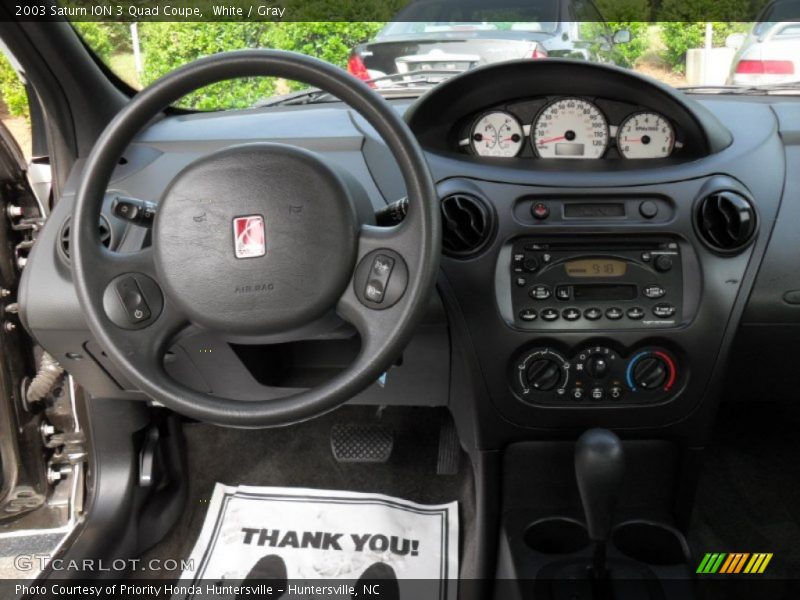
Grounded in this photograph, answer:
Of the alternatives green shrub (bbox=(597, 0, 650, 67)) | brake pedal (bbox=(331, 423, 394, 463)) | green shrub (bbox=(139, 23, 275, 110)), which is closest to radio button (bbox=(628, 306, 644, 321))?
green shrub (bbox=(597, 0, 650, 67))

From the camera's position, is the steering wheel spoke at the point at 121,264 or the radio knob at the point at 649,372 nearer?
the steering wheel spoke at the point at 121,264

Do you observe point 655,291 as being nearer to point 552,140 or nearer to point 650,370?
point 650,370

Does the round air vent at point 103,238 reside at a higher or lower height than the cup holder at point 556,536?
higher

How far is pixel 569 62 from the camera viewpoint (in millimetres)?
1391

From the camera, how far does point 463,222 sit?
4.46 feet

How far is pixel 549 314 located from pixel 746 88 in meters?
0.79

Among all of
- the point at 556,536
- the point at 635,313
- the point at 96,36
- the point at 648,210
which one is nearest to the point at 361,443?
the point at 556,536

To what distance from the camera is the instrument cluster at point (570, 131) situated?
1.47m

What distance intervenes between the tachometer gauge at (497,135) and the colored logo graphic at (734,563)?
1098 millimetres

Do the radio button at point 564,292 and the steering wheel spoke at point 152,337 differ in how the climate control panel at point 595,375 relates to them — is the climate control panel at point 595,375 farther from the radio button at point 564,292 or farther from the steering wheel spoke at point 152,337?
the steering wheel spoke at point 152,337

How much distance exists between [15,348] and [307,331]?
3.52 ft

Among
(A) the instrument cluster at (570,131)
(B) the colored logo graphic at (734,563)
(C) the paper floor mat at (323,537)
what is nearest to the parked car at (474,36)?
(A) the instrument cluster at (570,131)

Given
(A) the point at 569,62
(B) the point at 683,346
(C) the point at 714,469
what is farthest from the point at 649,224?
(C) the point at 714,469

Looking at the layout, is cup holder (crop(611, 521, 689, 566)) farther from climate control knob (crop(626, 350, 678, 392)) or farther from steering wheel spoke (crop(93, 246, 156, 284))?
steering wheel spoke (crop(93, 246, 156, 284))
